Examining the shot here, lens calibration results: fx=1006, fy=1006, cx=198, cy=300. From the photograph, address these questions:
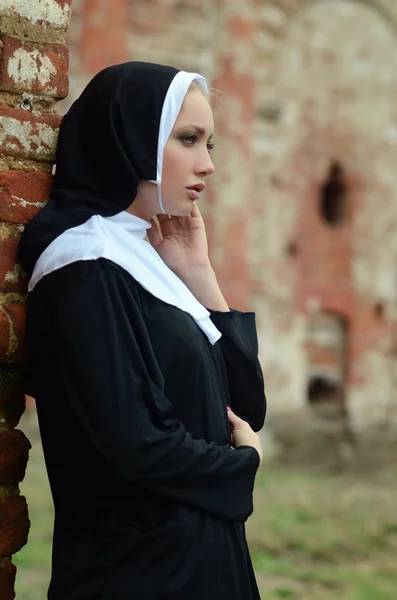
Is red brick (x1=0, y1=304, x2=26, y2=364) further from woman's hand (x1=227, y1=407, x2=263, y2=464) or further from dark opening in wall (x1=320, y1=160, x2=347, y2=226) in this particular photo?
dark opening in wall (x1=320, y1=160, x2=347, y2=226)

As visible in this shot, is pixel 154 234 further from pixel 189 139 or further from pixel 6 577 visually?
pixel 6 577

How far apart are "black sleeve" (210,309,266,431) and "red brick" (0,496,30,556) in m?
0.55

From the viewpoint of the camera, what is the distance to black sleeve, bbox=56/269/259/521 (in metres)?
1.97

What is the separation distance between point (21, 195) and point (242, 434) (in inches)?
29.0

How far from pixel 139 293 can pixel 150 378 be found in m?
0.19

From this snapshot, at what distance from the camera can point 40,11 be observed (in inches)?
92.3

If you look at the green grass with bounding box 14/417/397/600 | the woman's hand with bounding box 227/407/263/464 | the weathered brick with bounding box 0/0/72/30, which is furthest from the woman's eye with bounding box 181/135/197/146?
the green grass with bounding box 14/417/397/600

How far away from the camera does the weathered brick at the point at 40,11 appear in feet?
7.55

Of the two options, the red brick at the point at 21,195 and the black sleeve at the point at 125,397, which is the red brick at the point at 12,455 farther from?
the red brick at the point at 21,195

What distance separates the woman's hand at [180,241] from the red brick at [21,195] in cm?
29

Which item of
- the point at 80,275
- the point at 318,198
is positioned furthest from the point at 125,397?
the point at 318,198

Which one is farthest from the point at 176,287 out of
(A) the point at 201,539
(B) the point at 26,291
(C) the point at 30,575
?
(C) the point at 30,575

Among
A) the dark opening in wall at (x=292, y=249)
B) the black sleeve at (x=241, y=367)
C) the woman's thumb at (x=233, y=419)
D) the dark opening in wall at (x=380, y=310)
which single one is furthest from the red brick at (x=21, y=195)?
the dark opening in wall at (x=380, y=310)

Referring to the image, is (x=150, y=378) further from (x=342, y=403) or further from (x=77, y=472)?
(x=342, y=403)
